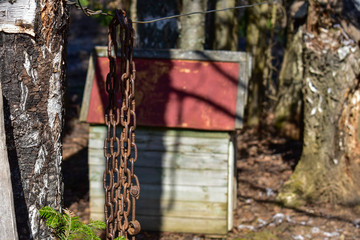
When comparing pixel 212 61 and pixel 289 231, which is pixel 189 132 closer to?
pixel 212 61

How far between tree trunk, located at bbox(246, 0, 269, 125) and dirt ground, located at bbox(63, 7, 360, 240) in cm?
A: 44

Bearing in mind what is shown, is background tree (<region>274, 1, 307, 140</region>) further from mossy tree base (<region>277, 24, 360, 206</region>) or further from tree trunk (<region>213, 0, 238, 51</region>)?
mossy tree base (<region>277, 24, 360, 206</region>)

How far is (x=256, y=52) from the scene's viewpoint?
9.72 meters

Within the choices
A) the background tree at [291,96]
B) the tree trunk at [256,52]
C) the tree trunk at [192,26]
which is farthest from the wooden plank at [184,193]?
the tree trunk at [256,52]

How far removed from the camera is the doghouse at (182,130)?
4898 mm

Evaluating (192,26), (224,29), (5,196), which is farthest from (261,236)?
(224,29)

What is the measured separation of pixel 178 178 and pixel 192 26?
2.41 meters

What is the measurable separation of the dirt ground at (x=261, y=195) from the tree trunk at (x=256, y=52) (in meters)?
0.44

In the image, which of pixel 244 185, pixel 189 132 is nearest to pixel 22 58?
pixel 189 132

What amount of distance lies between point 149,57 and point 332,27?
87.8 inches

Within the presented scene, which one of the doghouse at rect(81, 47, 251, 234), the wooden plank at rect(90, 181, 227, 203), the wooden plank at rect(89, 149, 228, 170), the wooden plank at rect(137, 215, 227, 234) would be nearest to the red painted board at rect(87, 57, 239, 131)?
the doghouse at rect(81, 47, 251, 234)

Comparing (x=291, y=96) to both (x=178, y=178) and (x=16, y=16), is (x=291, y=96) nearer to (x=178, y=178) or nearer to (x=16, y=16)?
(x=178, y=178)

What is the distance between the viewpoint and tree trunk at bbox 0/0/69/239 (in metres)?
2.12

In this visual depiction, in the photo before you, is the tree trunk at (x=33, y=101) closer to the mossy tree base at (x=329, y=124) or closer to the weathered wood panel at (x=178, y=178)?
the weathered wood panel at (x=178, y=178)
